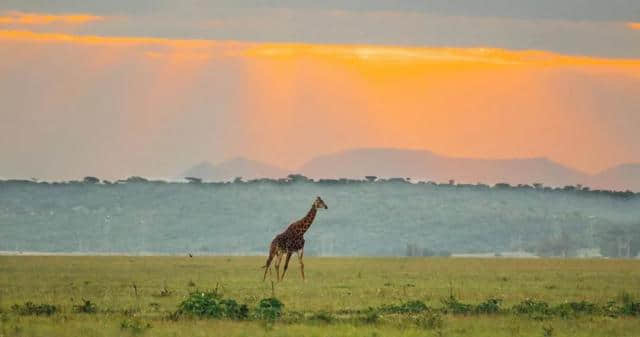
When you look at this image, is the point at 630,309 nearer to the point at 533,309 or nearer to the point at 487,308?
the point at 533,309

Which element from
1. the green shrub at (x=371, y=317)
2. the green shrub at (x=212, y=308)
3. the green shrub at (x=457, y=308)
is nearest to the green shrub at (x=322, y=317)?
the green shrub at (x=371, y=317)

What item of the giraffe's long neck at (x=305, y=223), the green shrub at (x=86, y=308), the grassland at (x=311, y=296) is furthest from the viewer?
the giraffe's long neck at (x=305, y=223)

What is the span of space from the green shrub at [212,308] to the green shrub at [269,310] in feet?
1.23

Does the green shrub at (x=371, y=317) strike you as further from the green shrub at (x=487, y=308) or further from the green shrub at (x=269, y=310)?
the green shrub at (x=487, y=308)

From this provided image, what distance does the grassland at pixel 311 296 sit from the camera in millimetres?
41531

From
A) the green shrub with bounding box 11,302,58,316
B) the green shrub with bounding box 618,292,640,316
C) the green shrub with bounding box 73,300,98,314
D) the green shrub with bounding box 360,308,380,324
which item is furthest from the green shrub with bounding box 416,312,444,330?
the green shrub with bounding box 11,302,58,316

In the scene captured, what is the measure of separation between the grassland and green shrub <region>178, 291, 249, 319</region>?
1.95 ft

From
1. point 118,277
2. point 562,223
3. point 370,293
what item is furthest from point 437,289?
point 562,223

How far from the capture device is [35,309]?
46.0 m

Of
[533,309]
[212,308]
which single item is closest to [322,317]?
[212,308]

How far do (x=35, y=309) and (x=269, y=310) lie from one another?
21.8ft

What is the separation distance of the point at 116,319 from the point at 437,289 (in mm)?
18438

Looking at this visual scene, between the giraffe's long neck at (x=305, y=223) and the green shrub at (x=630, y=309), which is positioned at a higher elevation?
the giraffe's long neck at (x=305, y=223)

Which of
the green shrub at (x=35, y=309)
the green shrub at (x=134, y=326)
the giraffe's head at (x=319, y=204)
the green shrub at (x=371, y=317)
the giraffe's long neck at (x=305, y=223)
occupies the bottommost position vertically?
the green shrub at (x=134, y=326)
